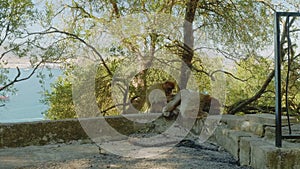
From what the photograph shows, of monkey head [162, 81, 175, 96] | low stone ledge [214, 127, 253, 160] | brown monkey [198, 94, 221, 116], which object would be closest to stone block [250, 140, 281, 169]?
low stone ledge [214, 127, 253, 160]

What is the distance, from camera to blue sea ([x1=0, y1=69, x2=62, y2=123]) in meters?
5.36

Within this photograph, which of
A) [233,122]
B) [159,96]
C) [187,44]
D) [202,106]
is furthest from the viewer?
[187,44]

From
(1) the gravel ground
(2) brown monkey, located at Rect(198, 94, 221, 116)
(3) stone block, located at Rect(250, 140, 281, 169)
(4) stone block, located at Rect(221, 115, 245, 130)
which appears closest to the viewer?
(3) stone block, located at Rect(250, 140, 281, 169)

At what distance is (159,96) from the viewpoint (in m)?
3.95

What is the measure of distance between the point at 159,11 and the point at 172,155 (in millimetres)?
3460

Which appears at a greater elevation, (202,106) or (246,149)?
(202,106)

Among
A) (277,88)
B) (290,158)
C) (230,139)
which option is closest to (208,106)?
(230,139)

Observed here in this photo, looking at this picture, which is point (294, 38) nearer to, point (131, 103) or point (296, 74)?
point (296, 74)

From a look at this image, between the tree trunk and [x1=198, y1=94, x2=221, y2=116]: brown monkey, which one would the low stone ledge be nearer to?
[x1=198, y1=94, x2=221, y2=116]: brown monkey

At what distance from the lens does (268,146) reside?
1.82m

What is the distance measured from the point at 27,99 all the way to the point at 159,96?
3259mm

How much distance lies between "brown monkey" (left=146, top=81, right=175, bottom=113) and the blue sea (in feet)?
7.55

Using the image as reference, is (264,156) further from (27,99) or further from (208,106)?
(27,99)

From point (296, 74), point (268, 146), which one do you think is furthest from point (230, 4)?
point (268, 146)
